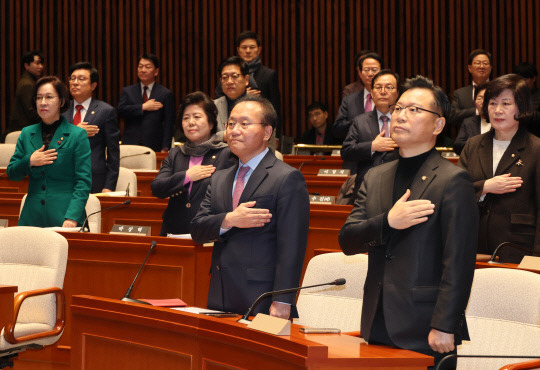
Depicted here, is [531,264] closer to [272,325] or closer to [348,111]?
[272,325]

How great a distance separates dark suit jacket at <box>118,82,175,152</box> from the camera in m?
6.61

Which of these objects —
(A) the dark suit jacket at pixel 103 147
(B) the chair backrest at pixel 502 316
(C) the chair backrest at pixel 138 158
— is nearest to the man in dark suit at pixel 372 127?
(A) the dark suit jacket at pixel 103 147

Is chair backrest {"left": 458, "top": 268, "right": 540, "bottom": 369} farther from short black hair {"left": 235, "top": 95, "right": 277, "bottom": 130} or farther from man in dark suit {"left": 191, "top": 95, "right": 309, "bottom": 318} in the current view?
short black hair {"left": 235, "top": 95, "right": 277, "bottom": 130}

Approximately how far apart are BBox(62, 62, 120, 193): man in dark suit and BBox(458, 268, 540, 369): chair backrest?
2.92 m

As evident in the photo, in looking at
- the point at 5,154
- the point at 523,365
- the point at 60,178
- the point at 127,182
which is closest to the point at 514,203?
the point at 523,365

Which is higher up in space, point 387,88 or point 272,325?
point 387,88

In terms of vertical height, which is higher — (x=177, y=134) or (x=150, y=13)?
(x=150, y=13)

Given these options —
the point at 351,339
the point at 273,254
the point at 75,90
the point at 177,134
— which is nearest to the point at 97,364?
the point at 273,254

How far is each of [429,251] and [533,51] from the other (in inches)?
245

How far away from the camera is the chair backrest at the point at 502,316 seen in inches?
92.0

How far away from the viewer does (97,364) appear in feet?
8.11

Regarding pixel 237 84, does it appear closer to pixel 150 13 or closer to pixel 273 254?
pixel 273 254

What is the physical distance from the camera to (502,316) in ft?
7.91

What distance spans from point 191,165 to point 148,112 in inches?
123
